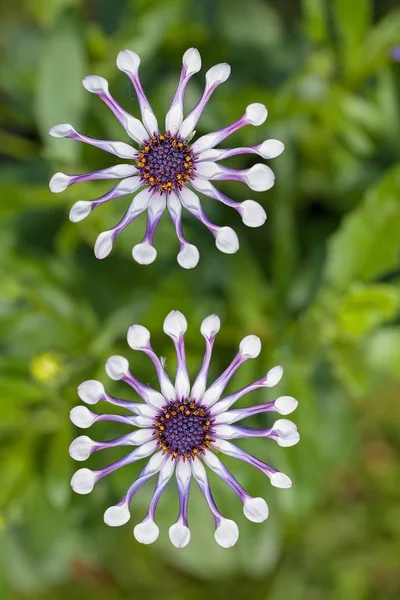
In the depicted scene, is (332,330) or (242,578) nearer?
(332,330)

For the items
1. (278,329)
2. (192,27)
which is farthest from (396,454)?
(192,27)

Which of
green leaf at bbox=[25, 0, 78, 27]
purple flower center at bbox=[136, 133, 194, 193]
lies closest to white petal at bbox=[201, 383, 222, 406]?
purple flower center at bbox=[136, 133, 194, 193]

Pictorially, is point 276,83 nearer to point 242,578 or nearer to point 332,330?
point 332,330

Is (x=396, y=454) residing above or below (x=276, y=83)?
below

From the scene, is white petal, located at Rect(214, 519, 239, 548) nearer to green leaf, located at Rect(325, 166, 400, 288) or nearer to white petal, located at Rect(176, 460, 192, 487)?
white petal, located at Rect(176, 460, 192, 487)

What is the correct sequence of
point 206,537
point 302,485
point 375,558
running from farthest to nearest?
point 375,558 → point 206,537 → point 302,485

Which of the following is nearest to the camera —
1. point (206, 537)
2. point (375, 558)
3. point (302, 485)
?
point (302, 485)

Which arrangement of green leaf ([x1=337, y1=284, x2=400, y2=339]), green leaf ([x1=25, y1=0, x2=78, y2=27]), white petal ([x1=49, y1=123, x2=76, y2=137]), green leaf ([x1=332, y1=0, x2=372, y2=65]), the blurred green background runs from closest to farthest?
white petal ([x1=49, y1=123, x2=76, y2=137]) → green leaf ([x1=337, y1=284, x2=400, y2=339]) → the blurred green background → green leaf ([x1=332, y1=0, x2=372, y2=65]) → green leaf ([x1=25, y1=0, x2=78, y2=27])

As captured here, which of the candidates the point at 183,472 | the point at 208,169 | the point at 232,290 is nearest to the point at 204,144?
the point at 208,169
